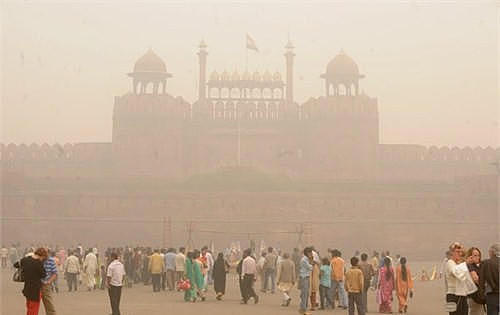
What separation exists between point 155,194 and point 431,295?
22221 mm

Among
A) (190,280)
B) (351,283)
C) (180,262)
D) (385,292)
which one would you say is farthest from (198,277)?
(351,283)

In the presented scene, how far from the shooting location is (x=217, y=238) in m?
33.3

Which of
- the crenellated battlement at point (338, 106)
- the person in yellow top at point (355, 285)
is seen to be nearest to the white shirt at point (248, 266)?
the person in yellow top at point (355, 285)

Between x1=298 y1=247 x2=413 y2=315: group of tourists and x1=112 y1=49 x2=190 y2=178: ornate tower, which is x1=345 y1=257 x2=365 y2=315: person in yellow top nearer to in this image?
x1=298 y1=247 x2=413 y2=315: group of tourists

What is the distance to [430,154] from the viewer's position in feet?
155

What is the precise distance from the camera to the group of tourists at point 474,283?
6686 mm

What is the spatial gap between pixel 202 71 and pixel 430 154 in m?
13.3

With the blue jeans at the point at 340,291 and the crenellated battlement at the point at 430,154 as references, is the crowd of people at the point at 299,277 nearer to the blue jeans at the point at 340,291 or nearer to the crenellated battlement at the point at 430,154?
the blue jeans at the point at 340,291

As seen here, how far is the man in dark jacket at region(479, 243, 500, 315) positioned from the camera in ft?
21.9

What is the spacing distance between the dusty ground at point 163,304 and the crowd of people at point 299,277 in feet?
0.84

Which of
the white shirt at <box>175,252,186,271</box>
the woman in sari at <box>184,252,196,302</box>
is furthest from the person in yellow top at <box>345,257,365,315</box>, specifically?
the white shirt at <box>175,252,186,271</box>

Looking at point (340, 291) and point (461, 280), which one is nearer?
point (461, 280)

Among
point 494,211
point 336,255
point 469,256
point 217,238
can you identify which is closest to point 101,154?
point 217,238

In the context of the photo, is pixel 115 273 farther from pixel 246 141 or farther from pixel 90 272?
pixel 246 141
